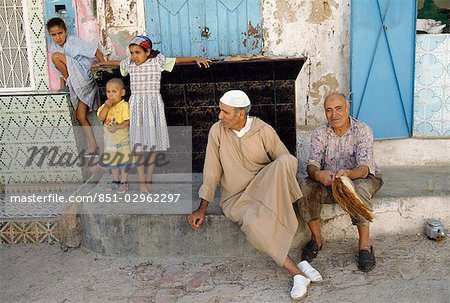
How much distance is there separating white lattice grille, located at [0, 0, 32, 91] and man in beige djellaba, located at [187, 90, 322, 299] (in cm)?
272

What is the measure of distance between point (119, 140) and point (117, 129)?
0.32ft

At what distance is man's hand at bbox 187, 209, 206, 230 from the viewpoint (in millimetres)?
3920

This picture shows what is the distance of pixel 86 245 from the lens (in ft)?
14.4

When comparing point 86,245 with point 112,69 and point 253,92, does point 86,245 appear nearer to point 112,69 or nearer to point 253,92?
point 112,69

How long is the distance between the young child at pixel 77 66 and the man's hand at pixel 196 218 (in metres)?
1.83

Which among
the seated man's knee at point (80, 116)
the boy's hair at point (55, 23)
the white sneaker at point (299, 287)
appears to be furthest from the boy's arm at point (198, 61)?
the white sneaker at point (299, 287)

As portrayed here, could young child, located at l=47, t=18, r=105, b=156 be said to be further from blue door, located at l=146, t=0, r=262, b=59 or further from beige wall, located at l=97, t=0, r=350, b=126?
blue door, located at l=146, t=0, r=262, b=59

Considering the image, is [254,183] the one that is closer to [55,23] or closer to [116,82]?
[116,82]

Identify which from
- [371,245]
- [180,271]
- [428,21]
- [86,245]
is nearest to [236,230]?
[180,271]

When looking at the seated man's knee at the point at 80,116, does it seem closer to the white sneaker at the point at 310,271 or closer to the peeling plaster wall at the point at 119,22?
the peeling plaster wall at the point at 119,22

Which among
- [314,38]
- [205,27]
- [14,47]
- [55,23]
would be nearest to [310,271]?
[314,38]

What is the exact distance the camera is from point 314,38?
205 inches

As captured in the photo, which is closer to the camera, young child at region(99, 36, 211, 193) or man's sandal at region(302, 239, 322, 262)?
man's sandal at region(302, 239, 322, 262)

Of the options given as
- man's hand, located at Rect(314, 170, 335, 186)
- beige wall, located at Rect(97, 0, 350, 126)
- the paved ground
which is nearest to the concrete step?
the paved ground
